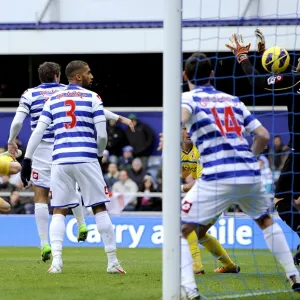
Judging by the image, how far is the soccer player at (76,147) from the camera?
896 centimetres

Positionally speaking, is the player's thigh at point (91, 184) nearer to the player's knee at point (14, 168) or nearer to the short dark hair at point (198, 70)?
the player's knee at point (14, 168)

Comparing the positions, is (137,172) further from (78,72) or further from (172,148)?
(172,148)

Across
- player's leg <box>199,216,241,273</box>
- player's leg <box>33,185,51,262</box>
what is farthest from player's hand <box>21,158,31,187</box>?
player's leg <box>199,216,241,273</box>

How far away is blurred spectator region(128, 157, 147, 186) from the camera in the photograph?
18.6m

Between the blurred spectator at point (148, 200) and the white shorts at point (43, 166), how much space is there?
751 centimetres

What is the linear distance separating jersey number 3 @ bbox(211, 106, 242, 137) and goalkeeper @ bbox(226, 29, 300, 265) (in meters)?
1.31

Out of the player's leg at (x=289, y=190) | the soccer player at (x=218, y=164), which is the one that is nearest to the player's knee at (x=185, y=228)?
the soccer player at (x=218, y=164)

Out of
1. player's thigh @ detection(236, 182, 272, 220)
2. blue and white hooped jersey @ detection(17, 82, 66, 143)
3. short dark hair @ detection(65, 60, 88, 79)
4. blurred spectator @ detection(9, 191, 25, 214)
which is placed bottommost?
blurred spectator @ detection(9, 191, 25, 214)

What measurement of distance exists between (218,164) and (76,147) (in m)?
2.34

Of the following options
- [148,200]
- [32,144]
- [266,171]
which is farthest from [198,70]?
[148,200]

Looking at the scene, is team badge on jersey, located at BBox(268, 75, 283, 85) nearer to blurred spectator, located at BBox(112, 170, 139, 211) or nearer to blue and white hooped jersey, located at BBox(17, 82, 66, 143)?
blue and white hooped jersey, located at BBox(17, 82, 66, 143)

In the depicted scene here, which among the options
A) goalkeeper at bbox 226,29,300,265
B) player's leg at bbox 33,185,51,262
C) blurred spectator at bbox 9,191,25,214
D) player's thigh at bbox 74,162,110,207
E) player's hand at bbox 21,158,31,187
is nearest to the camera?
goalkeeper at bbox 226,29,300,265

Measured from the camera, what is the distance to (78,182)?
9078 mm

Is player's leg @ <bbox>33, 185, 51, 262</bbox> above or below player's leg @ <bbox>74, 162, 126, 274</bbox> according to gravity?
below
